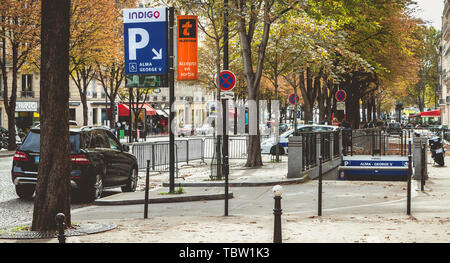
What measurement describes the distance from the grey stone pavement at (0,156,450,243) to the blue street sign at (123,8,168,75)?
9.35ft

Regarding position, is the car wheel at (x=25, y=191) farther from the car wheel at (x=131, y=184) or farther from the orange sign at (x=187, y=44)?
the orange sign at (x=187, y=44)

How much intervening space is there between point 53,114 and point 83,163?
4785 mm

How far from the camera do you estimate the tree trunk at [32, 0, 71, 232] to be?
9227 millimetres

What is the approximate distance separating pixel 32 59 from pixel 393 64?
21.4 metres

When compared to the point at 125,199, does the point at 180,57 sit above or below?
above

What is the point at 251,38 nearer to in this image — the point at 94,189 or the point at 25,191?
the point at 94,189

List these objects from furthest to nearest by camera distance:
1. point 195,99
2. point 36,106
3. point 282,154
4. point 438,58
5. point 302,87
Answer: point 438,58
point 195,99
point 36,106
point 302,87
point 282,154

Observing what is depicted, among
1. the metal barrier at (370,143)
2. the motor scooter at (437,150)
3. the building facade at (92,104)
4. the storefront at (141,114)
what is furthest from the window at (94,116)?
the motor scooter at (437,150)

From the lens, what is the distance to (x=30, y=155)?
14133mm

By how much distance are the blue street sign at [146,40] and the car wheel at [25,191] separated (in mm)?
3568

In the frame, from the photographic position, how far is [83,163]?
45.5 ft

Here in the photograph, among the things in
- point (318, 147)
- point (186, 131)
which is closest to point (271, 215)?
point (318, 147)

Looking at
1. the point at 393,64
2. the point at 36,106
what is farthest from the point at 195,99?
the point at 393,64
